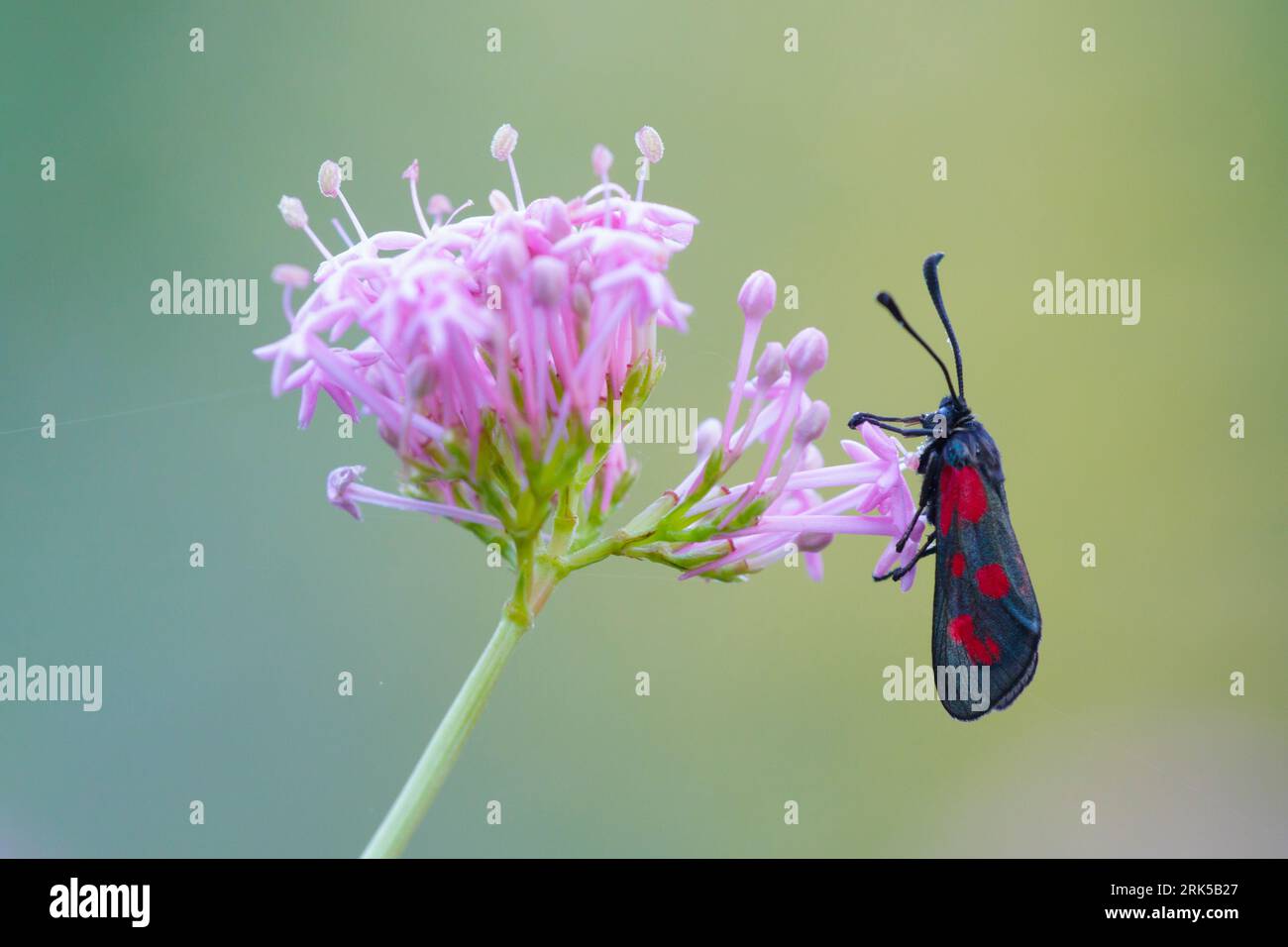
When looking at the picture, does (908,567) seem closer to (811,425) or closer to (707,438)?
(811,425)

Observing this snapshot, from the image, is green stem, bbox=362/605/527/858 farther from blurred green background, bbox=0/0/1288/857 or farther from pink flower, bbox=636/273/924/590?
blurred green background, bbox=0/0/1288/857

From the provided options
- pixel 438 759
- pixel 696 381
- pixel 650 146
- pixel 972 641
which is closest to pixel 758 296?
pixel 650 146

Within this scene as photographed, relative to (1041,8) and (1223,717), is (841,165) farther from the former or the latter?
(1223,717)

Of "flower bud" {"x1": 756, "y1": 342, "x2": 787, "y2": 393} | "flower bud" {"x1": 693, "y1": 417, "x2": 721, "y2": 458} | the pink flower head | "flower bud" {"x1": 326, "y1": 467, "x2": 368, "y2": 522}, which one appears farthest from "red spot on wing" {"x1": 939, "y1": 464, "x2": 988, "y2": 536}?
"flower bud" {"x1": 326, "y1": 467, "x2": 368, "y2": 522}

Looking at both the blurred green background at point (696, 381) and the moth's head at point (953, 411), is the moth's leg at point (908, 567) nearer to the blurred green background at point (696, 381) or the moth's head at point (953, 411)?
the moth's head at point (953, 411)

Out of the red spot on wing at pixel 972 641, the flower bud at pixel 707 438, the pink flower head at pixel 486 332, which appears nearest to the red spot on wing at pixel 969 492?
the red spot on wing at pixel 972 641

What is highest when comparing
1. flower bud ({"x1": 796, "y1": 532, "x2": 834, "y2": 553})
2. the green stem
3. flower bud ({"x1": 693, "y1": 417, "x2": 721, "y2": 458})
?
flower bud ({"x1": 693, "y1": 417, "x2": 721, "y2": 458})

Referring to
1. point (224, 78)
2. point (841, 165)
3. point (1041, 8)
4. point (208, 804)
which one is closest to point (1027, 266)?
point (841, 165)
